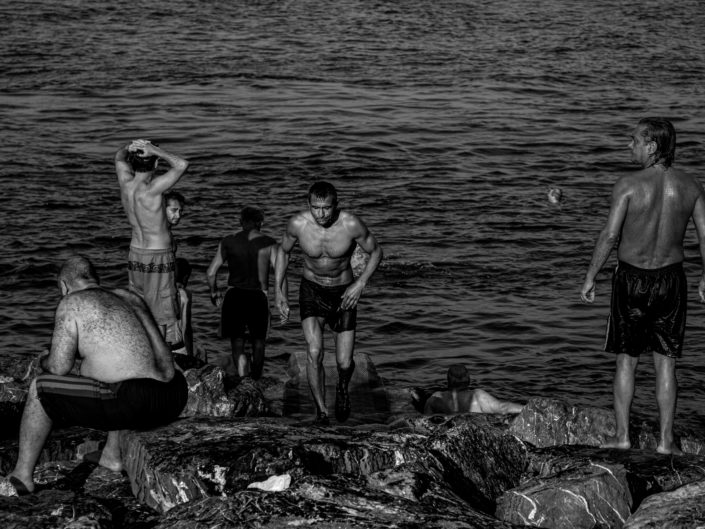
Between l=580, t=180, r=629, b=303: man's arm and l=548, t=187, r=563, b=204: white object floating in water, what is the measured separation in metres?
13.3

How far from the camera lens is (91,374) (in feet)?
24.1

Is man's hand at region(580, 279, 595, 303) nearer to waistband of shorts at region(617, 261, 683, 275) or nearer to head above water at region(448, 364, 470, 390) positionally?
waistband of shorts at region(617, 261, 683, 275)

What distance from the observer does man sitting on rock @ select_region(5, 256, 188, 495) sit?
7211mm

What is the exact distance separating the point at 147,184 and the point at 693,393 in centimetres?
679

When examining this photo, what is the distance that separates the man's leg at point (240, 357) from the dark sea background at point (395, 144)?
6.32ft

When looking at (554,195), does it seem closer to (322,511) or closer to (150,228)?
(150,228)

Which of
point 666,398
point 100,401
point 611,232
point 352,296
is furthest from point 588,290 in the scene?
point 100,401

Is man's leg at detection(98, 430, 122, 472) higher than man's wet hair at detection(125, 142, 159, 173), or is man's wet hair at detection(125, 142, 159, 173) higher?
man's wet hair at detection(125, 142, 159, 173)

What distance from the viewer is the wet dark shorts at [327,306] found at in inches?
377

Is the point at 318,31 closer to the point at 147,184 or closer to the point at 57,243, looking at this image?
the point at 57,243

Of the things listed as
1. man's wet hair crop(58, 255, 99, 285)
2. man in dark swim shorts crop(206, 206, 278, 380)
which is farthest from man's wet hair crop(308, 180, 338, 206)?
man's wet hair crop(58, 255, 99, 285)

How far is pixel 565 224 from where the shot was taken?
64.8 ft

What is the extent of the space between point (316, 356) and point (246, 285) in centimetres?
203

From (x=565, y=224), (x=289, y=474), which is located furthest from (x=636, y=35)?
(x=289, y=474)
